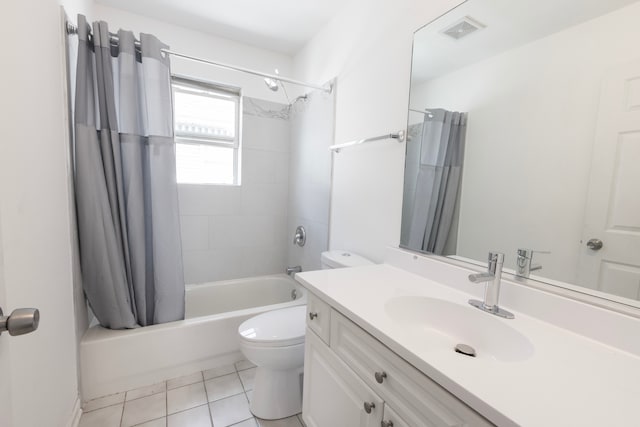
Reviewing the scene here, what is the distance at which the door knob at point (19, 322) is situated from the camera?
469mm

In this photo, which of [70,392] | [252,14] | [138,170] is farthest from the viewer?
[252,14]

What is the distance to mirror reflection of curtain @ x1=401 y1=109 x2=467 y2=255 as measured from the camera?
121 centimetres

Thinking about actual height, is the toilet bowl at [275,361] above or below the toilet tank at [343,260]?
below

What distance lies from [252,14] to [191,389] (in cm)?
252

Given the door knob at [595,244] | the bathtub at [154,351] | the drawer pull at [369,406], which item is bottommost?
the bathtub at [154,351]

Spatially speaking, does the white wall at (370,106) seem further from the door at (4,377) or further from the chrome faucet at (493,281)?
the door at (4,377)

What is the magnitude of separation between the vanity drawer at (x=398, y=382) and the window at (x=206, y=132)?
1924 mm

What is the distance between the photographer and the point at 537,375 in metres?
0.57

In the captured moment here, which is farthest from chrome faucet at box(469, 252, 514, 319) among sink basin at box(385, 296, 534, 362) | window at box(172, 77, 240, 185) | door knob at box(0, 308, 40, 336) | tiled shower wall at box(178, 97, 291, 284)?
window at box(172, 77, 240, 185)

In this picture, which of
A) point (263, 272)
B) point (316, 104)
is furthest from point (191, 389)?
point (316, 104)

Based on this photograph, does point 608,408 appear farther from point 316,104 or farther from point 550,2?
point 316,104

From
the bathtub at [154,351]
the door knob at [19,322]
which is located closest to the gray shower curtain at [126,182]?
the bathtub at [154,351]

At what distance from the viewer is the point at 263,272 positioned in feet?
8.58

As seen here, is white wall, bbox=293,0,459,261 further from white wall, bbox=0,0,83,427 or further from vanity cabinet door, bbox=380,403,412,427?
white wall, bbox=0,0,83,427
